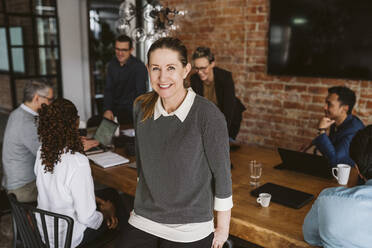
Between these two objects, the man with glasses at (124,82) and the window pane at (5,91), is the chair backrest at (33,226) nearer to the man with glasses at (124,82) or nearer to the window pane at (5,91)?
the man with glasses at (124,82)

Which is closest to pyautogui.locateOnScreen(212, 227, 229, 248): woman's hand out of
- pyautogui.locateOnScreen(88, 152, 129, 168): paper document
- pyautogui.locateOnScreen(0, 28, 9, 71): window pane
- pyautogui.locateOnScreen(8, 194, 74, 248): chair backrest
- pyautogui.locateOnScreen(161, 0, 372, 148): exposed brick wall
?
pyautogui.locateOnScreen(8, 194, 74, 248): chair backrest

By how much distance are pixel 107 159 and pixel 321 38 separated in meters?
2.16

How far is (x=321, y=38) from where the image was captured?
3.06 meters

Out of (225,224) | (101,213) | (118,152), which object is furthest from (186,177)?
(118,152)

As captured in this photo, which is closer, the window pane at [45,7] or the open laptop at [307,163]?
the open laptop at [307,163]

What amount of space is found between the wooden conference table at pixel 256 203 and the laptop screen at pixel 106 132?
0.37 metres

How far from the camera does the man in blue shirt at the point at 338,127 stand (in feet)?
6.93

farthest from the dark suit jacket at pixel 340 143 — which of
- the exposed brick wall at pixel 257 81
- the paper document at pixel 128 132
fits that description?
the paper document at pixel 128 132

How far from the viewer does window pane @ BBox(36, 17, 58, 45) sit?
17.0 ft

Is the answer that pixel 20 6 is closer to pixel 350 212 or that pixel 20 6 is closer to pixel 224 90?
pixel 224 90

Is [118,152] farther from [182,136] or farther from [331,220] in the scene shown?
[331,220]

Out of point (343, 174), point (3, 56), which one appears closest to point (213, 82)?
point (343, 174)

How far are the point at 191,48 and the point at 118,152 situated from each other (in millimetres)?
2029

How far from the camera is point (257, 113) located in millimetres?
3566
